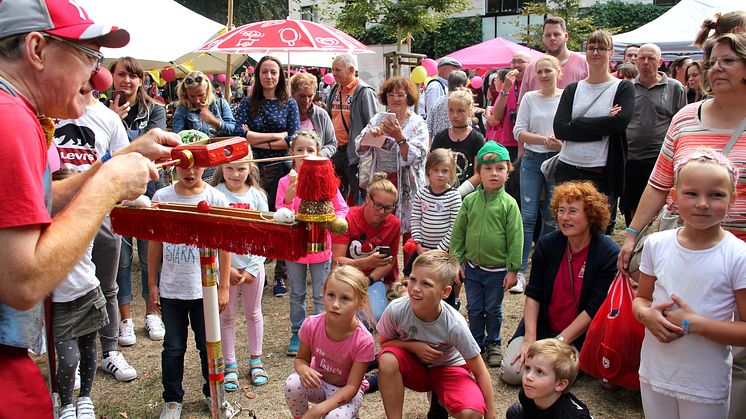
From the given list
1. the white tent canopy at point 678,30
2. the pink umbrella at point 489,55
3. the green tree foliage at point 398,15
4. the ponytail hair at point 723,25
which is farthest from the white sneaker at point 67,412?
the pink umbrella at point 489,55

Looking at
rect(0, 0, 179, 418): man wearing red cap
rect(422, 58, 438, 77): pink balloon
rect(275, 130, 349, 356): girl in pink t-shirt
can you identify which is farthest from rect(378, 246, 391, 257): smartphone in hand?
rect(422, 58, 438, 77): pink balloon

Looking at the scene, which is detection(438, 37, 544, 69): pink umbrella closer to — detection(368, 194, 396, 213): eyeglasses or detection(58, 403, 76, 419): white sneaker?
detection(368, 194, 396, 213): eyeglasses

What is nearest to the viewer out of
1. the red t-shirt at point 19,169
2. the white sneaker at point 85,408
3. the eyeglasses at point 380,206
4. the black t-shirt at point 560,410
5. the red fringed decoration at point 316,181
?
the red t-shirt at point 19,169

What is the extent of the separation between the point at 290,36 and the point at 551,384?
5.02 meters

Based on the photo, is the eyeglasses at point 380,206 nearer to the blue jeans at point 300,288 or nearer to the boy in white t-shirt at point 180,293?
the blue jeans at point 300,288

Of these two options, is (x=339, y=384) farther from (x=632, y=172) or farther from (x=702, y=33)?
(x=632, y=172)

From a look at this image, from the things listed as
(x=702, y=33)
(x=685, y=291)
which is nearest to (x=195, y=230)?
(x=685, y=291)

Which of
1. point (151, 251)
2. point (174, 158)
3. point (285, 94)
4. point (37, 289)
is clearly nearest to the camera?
point (37, 289)

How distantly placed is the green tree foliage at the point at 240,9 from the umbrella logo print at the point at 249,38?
25.1 m

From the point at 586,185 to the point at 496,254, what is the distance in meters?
0.81

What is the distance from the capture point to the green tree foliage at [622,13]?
2766 centimetres

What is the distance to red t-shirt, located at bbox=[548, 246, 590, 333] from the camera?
12.8 ft

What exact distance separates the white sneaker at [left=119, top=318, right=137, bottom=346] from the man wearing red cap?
308 centimetres

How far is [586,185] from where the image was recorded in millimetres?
3893
